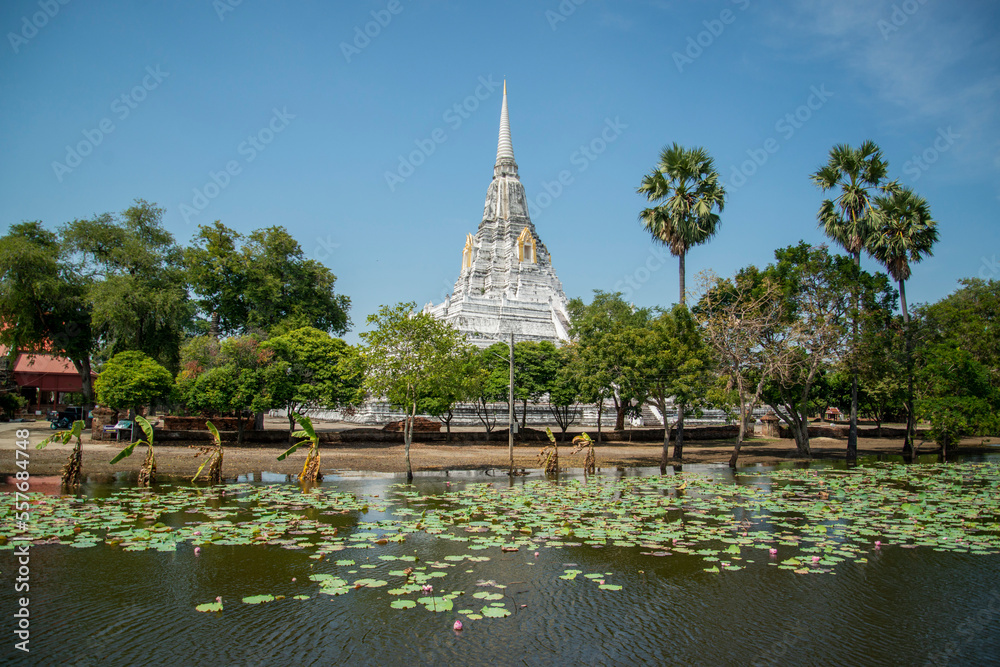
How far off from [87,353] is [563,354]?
26.7 metres

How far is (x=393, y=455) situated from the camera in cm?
2559

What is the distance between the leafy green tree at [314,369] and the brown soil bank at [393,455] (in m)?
2.52

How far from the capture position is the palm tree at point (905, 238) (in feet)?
82.2

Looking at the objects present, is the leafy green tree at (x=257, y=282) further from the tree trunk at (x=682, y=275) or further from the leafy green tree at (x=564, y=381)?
the tree trunk at (x=682, y=275)

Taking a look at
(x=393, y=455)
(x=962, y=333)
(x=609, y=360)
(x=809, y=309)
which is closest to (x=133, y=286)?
(x=393, y=455)

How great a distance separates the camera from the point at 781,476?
18938 mm

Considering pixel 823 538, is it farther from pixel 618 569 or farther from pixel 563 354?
pixel 563 354

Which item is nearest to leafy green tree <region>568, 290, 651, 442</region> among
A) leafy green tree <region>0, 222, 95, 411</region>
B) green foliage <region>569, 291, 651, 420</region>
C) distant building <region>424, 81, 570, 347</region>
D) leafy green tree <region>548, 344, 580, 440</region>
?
green foliage <region>569, 291, 651, 420</region>

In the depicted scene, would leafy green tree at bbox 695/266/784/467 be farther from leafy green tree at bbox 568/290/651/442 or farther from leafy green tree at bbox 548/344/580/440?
leafy green tree at bbox 548/344/580/440

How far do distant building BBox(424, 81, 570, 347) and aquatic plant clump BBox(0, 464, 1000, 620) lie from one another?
38708 millimetres

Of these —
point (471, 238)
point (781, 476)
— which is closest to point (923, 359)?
point (781, 476)

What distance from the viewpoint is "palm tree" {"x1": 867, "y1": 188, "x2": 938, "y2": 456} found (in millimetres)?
25062

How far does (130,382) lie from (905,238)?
33041 mm

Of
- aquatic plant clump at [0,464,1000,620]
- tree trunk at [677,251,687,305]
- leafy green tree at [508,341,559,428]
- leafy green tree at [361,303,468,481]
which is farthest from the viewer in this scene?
leafy green tree at [508,341,559,428]
